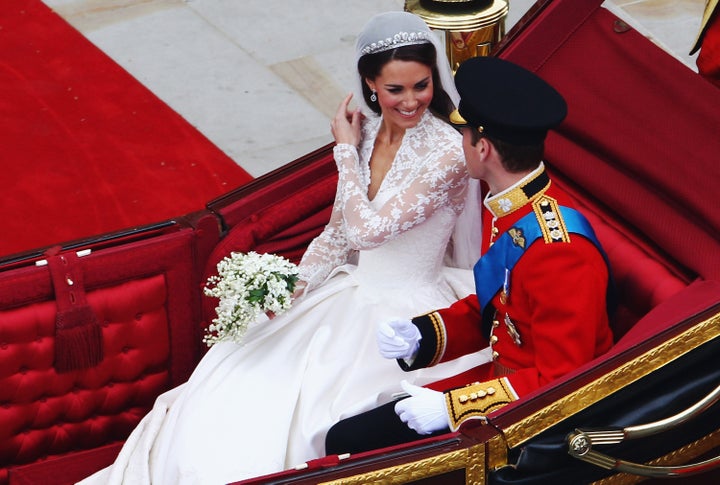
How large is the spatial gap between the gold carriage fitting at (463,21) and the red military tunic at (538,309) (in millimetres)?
958

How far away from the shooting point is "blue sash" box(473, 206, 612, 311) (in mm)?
2379

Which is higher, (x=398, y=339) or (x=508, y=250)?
(x=508, y=250)

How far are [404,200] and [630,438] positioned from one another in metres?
0.85

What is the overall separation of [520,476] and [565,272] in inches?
16.0

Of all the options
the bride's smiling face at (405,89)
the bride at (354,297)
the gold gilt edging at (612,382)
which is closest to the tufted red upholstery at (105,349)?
the bride at (354,297)

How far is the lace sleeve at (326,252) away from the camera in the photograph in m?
2.98

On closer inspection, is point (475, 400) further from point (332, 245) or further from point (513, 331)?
point (332, 245)

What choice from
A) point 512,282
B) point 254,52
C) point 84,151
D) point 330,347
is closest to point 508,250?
point 512,282

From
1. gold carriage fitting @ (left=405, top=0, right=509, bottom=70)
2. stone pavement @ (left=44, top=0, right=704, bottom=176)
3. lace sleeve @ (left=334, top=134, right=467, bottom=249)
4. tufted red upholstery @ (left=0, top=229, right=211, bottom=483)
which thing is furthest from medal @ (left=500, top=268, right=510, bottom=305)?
stone pavement @ (left=44, top=0, right=704, bottom=176)

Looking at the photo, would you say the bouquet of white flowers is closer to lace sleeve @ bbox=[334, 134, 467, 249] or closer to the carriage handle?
lace sleeve @ bbox=[334, 134, 467, 249]

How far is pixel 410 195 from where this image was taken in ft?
9.07

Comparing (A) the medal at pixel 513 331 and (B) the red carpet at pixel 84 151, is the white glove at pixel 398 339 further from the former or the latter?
(B) the red carpet at pixel 84 151

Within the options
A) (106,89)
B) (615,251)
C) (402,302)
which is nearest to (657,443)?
(615,251)

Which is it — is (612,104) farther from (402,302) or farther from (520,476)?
(520,476)
